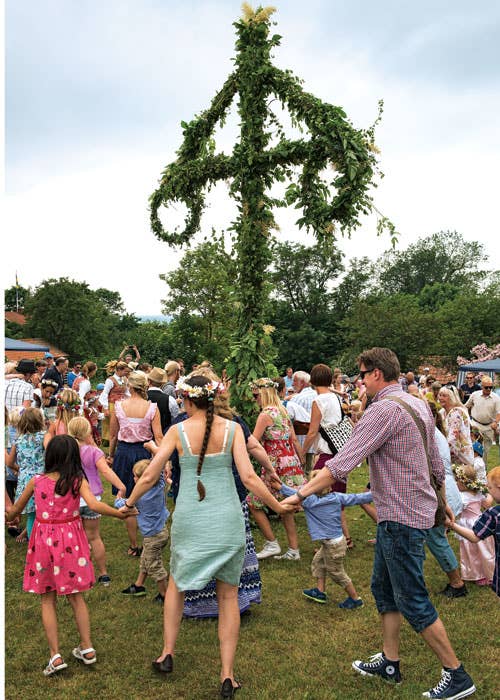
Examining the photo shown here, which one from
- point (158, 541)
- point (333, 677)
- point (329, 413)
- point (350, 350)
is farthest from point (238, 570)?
point (350, 350)

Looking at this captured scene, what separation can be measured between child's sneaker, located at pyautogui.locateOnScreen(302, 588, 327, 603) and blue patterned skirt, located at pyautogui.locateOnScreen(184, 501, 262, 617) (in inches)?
19.4

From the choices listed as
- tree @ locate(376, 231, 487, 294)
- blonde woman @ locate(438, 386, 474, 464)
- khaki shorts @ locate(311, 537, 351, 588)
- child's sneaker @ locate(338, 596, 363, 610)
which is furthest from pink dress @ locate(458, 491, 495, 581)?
tree @ locate(376, 231, 487, 294)

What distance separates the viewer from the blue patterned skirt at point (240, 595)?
495cm

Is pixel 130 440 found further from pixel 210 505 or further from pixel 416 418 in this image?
pixel 416 418

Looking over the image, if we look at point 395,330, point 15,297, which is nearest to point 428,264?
point 395,330

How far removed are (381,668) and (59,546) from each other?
7.69ft

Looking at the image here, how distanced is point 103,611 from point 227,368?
11.4 feet

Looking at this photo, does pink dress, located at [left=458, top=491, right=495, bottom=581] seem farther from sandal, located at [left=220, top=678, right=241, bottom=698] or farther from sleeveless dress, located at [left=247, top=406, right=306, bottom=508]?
sandal, located at [left=220, top=678, right=241, bottom=698]

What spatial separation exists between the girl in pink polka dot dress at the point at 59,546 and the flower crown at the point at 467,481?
3.71 metres

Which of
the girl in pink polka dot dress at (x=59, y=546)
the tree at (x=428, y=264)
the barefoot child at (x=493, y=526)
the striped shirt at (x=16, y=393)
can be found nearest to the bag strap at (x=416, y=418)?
the barefoot child at (x=493, y=526)

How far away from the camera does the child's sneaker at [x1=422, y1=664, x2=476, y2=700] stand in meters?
3.72

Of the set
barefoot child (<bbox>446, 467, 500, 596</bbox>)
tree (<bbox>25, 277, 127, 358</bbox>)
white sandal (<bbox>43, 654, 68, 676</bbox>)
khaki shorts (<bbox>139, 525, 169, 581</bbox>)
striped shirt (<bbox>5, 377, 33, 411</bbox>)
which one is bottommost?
white sandal (<bbox>43, 654, 68, 676</bbox>)

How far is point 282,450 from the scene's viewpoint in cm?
698

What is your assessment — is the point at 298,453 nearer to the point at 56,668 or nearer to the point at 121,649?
the point at 121,649
